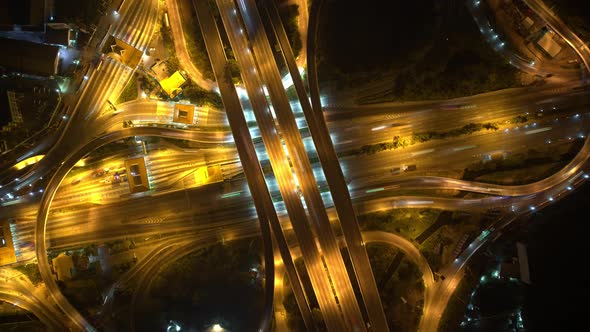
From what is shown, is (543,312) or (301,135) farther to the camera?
(301,135)

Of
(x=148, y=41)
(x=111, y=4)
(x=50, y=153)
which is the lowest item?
(x=50, y=153)

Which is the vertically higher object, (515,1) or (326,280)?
(515,1)

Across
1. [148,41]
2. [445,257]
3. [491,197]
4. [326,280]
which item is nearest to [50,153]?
[148,41]

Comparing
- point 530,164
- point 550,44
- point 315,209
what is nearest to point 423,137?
point 530,164

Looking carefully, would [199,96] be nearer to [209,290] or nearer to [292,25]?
[292,25]

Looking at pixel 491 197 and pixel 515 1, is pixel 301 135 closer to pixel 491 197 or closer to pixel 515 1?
pixel 491 197
